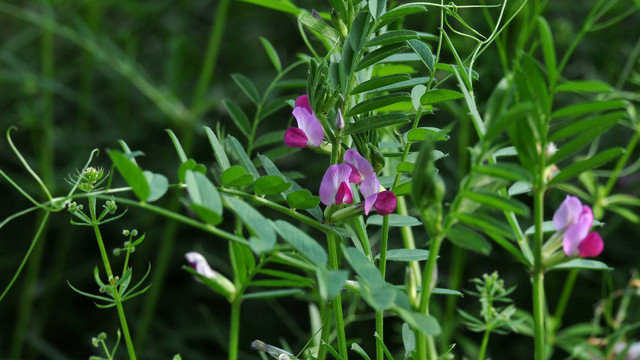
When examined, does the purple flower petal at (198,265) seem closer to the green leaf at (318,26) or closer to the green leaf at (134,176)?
the green leaf at (134,176)

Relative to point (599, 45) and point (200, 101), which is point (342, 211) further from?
point (599, 45)

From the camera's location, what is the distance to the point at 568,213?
308mm

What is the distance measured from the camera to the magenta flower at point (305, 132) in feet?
1.15

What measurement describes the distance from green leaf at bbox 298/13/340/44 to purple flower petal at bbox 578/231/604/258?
17 cm

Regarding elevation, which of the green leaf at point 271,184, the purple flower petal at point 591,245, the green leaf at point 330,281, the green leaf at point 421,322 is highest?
the green leaf at point 271,184

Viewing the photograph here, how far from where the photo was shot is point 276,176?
1.06ft

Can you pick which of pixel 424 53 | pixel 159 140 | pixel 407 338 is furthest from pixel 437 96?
pixel 159 140

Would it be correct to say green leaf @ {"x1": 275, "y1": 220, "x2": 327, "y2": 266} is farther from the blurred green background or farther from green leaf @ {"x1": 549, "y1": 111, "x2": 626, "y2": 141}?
the blurred green background

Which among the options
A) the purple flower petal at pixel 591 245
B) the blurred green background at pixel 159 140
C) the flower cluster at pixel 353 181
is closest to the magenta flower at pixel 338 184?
the flower cluster at pixel 353 181

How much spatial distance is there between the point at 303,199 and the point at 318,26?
11 centimetres

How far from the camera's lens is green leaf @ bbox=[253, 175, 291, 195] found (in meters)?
0.32

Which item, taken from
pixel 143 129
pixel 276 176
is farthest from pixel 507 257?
pixel 276 176

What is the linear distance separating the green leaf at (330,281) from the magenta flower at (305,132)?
99mm

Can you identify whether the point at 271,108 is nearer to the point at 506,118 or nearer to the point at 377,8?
the point at 377,8
